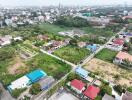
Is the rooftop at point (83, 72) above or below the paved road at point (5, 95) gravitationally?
above

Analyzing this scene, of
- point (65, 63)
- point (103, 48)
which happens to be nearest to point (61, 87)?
point (65, 63)

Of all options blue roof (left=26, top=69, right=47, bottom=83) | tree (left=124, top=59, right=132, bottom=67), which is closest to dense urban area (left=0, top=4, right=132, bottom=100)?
blue roof (left=26, top=69, right=47, bottom=83)

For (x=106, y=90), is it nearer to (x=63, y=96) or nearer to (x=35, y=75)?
(x=63, y=96)

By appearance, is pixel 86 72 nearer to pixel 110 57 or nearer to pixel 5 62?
pixel 110 57

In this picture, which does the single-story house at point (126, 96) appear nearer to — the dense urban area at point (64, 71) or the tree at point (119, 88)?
the dense urban area at point (64, 71)

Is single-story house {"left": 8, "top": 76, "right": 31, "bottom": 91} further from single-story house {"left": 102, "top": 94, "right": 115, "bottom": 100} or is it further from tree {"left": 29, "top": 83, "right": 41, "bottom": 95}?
single-story house {"left": 102, "top": 94, "right": 115, "bottom": 100}

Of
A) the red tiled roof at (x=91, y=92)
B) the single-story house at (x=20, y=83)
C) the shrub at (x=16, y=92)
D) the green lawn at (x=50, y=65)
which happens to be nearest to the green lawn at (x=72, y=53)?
the green lawn at (x=50, y=65)
